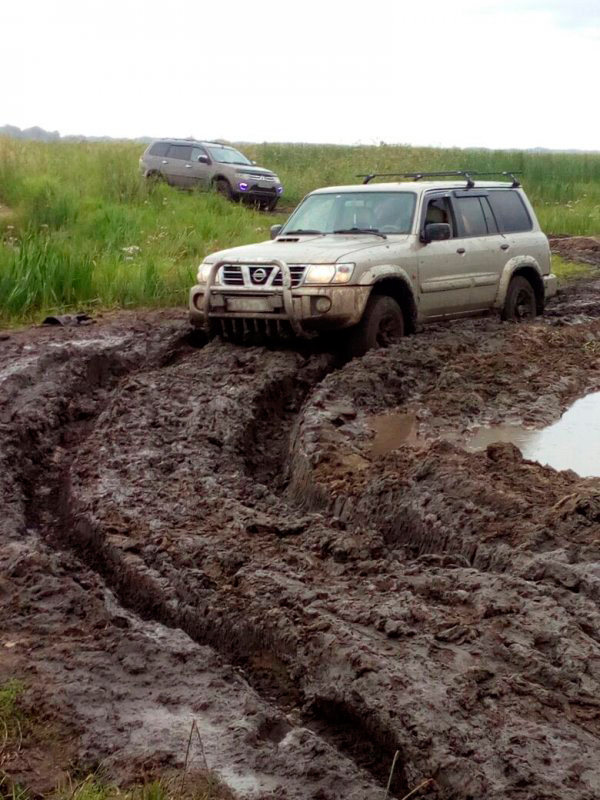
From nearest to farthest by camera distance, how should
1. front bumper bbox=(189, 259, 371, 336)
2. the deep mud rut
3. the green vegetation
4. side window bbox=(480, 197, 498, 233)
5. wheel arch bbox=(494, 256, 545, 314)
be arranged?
the green vegetation → the deep mud rut → front bumper bbox=(189, 259, 371, 336) → wheel arch bbox=(494, 256, 545, 314) → side window bbox=(480, 197, 498, 233)

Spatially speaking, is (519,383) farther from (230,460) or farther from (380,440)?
(230,460)

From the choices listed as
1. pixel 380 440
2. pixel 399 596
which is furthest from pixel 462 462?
pixel 399 596

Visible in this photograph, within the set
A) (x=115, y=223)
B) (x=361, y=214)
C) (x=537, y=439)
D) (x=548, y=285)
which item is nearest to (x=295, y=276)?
(x=361, y=214)

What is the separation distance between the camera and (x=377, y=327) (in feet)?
32.9

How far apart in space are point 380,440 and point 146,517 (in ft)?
7.38

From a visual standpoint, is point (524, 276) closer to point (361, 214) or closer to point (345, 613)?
point (361, 214)

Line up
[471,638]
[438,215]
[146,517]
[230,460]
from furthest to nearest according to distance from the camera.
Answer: [438,215] < [230,460] < [146,517] < [471,638]

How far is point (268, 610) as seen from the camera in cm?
486

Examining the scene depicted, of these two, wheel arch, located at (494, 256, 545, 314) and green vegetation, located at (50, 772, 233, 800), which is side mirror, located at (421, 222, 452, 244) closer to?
wheel arch, located at (494, 256, 545, 314)

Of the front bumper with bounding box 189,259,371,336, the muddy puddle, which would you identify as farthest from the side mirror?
the muddy puddle

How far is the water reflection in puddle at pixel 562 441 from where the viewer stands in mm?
7625

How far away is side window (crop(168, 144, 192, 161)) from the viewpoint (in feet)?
83.6

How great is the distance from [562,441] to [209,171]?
18.2 meters

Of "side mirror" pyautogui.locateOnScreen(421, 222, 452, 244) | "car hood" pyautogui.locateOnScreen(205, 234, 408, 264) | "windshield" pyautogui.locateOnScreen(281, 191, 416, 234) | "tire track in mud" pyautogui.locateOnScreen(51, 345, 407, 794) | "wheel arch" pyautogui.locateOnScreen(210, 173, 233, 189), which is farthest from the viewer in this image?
"wheel arch" pyautogui.locateOnScreen(210, 173, 233, 189)
